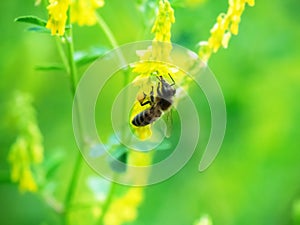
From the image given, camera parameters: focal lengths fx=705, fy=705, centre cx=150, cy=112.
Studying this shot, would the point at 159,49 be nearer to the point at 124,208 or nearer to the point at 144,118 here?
the point at 144,118

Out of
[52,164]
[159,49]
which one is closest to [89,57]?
[159,49]

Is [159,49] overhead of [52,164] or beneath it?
beneath

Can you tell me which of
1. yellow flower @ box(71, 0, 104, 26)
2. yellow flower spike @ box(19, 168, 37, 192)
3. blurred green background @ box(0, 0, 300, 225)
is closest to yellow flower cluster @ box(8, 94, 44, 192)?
yellow flower spike @ box(19, 168, 37, 192)

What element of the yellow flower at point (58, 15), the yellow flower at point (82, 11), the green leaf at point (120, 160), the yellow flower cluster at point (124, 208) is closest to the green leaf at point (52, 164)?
the yellow flower cluster at point (124, 208)

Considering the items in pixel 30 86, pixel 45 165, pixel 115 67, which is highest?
pixel 30 86

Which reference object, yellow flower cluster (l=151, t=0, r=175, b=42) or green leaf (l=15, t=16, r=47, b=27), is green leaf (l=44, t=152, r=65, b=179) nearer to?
green leaf (l=15, t=16, r=47, b=27)

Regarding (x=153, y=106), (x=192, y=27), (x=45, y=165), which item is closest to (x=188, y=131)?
(x=153, y=106)

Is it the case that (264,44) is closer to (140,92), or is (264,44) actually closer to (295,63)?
(295,63)
